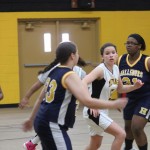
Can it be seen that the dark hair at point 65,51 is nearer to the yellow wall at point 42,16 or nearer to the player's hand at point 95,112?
the player's hand at point 95,112

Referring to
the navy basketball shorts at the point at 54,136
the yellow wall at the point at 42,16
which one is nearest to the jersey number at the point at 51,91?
the navy basketball shorts at the point at 54,136

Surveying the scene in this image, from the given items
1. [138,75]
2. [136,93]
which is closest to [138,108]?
[136,93]

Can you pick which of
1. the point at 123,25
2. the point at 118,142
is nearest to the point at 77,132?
the point at 118,142

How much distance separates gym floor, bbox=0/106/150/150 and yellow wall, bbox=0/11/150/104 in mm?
1019

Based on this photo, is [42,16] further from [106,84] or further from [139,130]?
[106,84]

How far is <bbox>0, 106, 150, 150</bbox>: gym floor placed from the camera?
27.8 ft

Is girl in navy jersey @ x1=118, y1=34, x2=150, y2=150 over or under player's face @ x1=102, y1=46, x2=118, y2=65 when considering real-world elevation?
under

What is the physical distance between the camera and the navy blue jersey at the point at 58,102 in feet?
15.3

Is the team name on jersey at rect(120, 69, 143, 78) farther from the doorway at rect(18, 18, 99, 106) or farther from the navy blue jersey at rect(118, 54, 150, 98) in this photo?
the doorway at rect(18, 18, 99, 106)

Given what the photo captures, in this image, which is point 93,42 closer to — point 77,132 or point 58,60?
point 77,132

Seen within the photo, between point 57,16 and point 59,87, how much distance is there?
32.4ft

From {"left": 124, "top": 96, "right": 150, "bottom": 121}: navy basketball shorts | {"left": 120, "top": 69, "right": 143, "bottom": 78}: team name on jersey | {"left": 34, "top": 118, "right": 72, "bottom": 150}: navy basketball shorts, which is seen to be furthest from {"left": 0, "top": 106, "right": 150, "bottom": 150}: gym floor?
{"left": 34, "top": 118, "right": 72, "bottom": 150}: navy basketball shorts

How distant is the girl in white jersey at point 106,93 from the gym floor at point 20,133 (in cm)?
171

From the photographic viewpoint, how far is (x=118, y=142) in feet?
20.2
